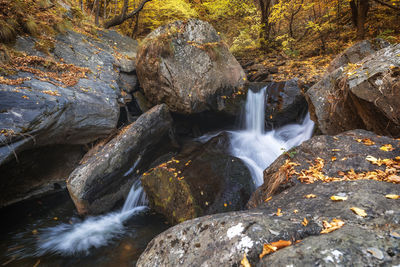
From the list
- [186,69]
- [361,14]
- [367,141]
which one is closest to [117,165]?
[186,69]

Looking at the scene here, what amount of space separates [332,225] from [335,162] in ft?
6.57

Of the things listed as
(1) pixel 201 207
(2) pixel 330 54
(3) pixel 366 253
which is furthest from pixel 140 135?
(2) pixel 330 54

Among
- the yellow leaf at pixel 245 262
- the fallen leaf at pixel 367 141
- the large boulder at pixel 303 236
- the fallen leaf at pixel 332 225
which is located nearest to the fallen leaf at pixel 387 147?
the fallen leaf at pixel 367 141

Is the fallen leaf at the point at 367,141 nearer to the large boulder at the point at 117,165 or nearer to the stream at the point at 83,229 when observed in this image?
the stream at the point at 83,229

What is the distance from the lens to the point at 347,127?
489 centimetres

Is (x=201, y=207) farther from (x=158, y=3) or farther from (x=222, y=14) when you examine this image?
(x=222, y=14)

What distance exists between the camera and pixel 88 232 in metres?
5.00

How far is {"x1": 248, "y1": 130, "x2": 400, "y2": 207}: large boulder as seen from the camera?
2942 mm

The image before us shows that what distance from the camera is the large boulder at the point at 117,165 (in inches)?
208

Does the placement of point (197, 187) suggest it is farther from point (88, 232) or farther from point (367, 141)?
point (367, 141)

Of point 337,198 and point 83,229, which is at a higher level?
point 337,198

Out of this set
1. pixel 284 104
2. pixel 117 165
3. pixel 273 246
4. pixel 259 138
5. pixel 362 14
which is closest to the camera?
pixel 273 246

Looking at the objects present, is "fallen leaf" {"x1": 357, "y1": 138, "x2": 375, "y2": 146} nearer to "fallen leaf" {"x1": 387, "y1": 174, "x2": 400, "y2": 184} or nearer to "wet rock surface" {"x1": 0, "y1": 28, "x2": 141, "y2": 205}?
"fallen leaf" {"x1": 387, "y1": 174, "x2": 400, "y2": 184}

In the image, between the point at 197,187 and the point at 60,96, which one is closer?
the point at 197,187
